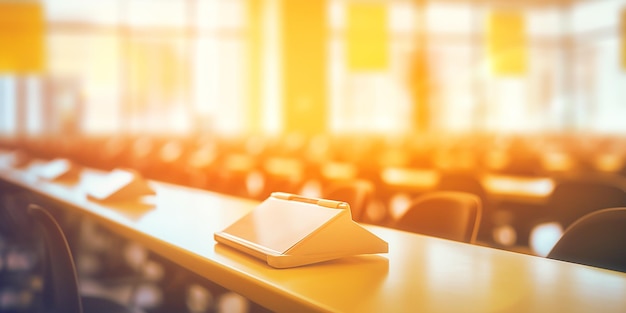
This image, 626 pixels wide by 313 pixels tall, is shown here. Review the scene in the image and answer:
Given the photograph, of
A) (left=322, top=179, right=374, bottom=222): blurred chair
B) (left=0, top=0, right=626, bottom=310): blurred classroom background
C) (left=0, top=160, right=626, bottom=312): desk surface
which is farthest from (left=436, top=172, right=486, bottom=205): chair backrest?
(left=0, top=0, right=626, bottom=310): blurred classroom background

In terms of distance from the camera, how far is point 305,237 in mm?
1386

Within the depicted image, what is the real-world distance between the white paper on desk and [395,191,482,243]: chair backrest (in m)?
0.79

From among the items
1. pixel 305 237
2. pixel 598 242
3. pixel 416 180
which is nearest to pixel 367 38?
pixel 416 180

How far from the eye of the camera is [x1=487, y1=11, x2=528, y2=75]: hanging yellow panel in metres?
13.0

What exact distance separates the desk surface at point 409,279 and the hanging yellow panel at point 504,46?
38.9 ft

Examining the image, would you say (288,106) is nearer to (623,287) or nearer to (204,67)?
(204,67)

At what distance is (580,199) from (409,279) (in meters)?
2.24

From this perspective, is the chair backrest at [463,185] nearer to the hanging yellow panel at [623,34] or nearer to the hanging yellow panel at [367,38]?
the hanging yellow panel at [367,38]

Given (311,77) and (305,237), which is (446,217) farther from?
(311,77)

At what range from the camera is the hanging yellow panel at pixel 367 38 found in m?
12.4

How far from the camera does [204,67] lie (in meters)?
12.4

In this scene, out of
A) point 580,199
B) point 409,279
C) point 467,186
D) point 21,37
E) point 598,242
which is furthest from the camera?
point 21,37

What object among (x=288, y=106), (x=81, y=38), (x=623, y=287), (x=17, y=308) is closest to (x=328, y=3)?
(x=288, y=106)

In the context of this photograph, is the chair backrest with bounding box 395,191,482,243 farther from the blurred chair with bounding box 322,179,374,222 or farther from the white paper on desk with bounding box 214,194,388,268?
the white paper on desk with bounding box 214,194,388,268
